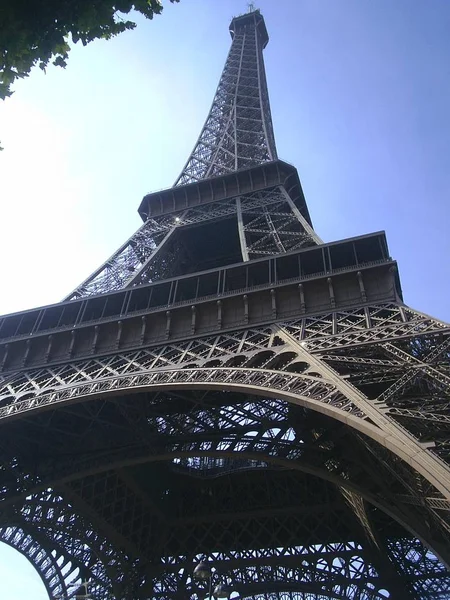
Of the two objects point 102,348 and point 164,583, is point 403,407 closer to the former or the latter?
point 102,348

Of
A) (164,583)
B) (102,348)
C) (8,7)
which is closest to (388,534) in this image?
(164,583)

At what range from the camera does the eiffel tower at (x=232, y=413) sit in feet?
46.8

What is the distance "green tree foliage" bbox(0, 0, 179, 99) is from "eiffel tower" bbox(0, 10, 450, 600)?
8.42 metres

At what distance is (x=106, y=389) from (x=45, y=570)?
625 inches

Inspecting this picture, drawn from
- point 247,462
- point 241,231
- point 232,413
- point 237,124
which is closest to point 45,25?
point 232,413

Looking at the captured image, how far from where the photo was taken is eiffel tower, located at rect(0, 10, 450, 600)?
46.8ft

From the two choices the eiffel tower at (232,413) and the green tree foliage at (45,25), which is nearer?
the green tree foliage at (45,25)

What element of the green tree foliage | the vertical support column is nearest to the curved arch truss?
the vertical support column

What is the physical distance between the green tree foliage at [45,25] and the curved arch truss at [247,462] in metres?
8.42

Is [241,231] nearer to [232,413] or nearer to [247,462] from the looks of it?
[232,413]

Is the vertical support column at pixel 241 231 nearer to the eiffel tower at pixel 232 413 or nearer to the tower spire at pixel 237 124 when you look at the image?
the eiffel tower at pixel 232 413

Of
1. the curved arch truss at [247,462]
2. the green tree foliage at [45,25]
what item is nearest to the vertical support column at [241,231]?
the curved arch truss at [247,462]

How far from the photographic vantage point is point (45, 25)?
6.40m

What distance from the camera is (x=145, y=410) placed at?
20.5m
